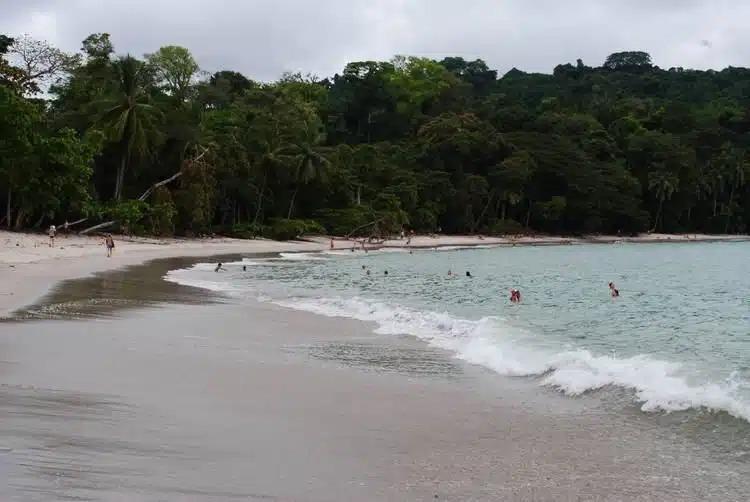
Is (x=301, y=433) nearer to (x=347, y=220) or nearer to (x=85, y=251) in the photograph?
(x=85, y=251)

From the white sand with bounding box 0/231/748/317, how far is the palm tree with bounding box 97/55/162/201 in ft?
20.4

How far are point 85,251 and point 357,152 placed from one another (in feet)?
136

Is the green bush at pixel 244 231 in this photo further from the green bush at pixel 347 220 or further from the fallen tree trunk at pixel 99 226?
the fallen tree trunk at pixel 99 226

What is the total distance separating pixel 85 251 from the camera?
121ft

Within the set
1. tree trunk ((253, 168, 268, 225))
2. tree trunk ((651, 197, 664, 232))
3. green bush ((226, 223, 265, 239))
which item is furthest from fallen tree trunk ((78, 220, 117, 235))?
tree trunk ((651, 197, 664, 232))

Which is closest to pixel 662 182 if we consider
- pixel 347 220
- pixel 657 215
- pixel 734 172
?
pixel 657 215

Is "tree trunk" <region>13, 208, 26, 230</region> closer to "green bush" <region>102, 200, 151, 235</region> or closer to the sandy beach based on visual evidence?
Result: "green bush" <region>102, 200, 151, 235</region>

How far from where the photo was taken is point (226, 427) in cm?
722

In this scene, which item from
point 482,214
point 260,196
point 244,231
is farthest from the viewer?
point 482,214

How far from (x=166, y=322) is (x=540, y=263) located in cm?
3614

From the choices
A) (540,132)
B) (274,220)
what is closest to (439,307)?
(274,220)

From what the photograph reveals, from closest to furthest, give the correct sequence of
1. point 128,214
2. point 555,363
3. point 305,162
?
point 555,363, point 128,214, point 305,162

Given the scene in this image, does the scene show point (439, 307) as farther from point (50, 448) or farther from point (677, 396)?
point (50, 448)

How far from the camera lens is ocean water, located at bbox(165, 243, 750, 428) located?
33.2 feet
